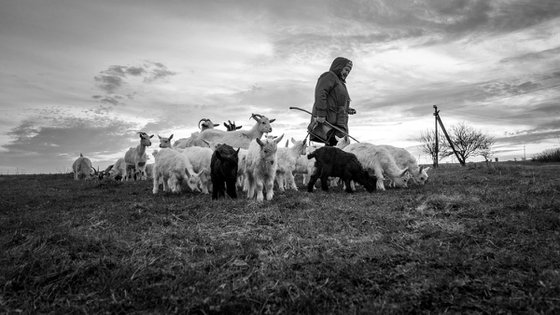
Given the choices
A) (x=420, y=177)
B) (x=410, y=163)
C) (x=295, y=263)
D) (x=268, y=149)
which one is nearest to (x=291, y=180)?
(x=268, y=149)

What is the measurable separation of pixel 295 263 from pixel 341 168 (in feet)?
23.5

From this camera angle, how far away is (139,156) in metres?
23.5

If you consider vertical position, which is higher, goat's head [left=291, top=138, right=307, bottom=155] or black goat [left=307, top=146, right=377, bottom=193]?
goat's head [left=291, top=138, right=307, bottom=155]

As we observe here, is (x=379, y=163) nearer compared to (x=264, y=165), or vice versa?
(x=264, y=165)

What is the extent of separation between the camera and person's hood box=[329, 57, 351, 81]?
559 inches

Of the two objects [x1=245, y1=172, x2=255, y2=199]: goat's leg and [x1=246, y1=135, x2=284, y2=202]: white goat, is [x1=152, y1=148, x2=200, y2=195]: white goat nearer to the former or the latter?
[x1=245, y1=172, x2=255, y2=199]: goat's leg

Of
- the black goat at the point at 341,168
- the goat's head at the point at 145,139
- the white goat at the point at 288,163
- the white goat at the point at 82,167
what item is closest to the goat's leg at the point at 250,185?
the white goat at the point at 288,163

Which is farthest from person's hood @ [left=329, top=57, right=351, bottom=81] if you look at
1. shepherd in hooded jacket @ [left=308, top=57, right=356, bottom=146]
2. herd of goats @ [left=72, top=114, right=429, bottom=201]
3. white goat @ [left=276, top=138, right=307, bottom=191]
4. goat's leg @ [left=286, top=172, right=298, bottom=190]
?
goat's leg @ [left=286, top=172, right=298, bottom=190]

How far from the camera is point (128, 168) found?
85.9 ft

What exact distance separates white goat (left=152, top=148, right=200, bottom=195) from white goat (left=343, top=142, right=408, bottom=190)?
577 cm

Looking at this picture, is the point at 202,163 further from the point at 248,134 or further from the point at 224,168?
the point at 248,134

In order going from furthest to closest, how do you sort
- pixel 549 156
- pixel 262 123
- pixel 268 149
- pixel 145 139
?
pixel 549 156 < pixel 145 139 < pixel 262 123 < pixel 268 149

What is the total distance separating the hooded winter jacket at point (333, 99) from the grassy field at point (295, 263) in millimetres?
7153

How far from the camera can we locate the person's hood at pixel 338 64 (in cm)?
1420
